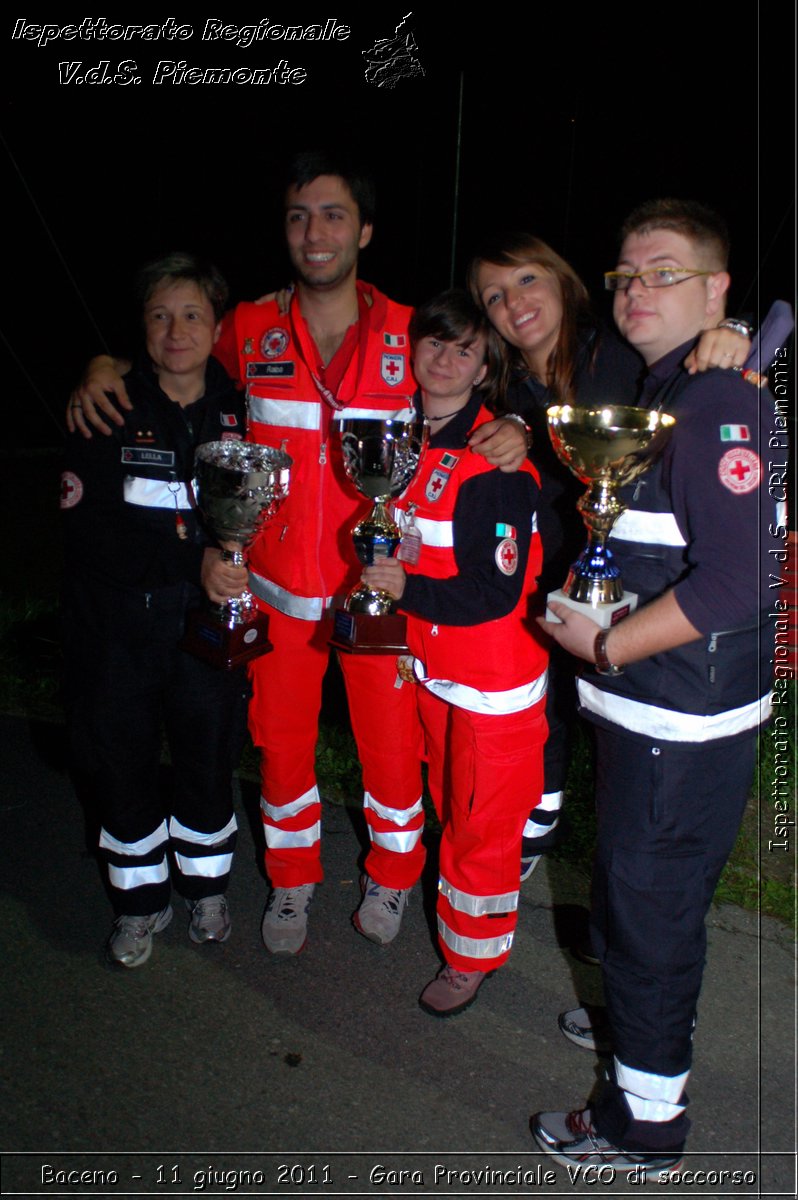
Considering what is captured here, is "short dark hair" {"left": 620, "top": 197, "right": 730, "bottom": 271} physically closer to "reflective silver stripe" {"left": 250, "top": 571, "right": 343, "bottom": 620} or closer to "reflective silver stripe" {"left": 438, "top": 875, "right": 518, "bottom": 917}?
"reflective silver stripe" {"left": 250, "top": 571, "right": 343, "bottom": 620}

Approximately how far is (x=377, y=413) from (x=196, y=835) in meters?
1.60

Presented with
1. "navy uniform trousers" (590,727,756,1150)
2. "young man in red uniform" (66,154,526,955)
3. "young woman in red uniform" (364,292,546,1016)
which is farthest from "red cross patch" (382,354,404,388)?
"navy uniform trousers" (590,727,756,1150)

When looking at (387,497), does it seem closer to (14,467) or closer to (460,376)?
(460,376)

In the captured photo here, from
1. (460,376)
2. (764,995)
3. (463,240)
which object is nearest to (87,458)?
(460,376)

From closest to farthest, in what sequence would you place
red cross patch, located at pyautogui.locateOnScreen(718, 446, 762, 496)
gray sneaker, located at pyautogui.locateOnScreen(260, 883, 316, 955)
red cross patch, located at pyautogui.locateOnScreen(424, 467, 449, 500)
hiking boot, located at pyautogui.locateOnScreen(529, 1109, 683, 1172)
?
red cross patch, located at pyautogui.locateOnScreen(718, 446, 762, 496), hiking boot, located at pyautogui.locateOnScreen(529, 1109, 683, 1172), red cross patch, located at pyautogui.locateOnScreen(424, 467, 449, 500), gray sneaker, located at pyautogui.locateOnScreen(260, 883, 316, 955)

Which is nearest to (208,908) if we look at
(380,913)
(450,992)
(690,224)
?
(380,913)

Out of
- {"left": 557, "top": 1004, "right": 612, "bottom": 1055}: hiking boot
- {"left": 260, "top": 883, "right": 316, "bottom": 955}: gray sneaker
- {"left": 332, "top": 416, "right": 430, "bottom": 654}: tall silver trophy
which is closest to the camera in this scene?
{"left": 332, "top": 416, "right": 430, "bottom": 654}: tall silver trophy

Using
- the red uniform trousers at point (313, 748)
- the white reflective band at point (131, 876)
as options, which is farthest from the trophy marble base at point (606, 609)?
the white reflective band at point (131, 876)

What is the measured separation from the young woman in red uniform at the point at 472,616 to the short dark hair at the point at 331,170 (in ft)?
1.81

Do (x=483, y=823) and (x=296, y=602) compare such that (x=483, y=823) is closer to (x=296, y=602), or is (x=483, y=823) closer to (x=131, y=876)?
(x=296, y=602)

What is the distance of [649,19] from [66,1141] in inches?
429

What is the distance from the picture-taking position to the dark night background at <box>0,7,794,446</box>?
28.7 feet

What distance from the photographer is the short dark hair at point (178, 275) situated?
9.41 ft

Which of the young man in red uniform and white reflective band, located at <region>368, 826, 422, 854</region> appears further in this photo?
white reflective band, located at <region>368, 826, 422, 854</region>
